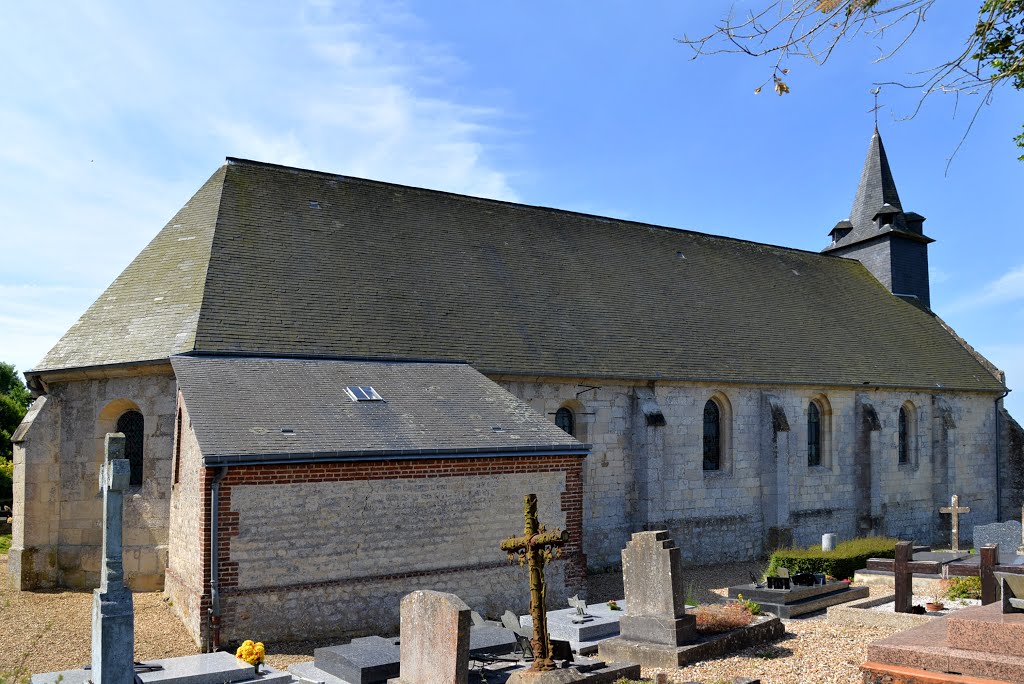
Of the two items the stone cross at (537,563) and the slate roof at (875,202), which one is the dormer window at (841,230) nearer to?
the slate roof at (875,202)

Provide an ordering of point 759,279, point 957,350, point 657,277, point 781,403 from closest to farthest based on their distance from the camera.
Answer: point 781,403, point 657,277, point 759,279, point 957,350

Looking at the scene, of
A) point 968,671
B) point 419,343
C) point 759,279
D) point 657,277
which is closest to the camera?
point 968,671

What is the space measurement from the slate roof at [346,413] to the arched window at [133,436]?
2478mm

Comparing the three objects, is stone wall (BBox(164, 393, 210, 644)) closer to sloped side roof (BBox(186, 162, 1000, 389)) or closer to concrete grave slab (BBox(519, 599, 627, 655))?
sloped side roof (BBox(186, 162, 1000, 389))

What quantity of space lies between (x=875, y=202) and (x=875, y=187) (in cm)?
60

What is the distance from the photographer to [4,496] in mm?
25734

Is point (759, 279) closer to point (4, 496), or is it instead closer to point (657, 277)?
Result: point (657, 277)

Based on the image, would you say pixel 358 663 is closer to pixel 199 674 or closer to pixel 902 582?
pixel 199 674

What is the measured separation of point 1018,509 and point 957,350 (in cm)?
541

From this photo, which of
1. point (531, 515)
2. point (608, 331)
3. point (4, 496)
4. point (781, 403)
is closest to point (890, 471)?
point (781, 403)

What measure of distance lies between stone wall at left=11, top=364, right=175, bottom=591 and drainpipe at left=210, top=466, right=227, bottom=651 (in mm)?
3828

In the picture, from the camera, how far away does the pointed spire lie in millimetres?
29406

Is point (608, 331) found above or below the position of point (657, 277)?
below

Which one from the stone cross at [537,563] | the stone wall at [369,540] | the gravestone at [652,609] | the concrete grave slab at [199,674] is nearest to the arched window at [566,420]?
the stone wall at [369,540]
